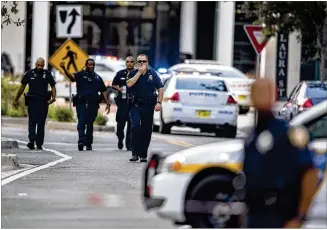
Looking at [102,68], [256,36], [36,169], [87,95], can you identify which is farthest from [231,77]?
[36,169]

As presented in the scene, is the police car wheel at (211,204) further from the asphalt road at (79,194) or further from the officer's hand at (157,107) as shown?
the officer's hand at (157,107)

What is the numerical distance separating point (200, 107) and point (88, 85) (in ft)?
21.4

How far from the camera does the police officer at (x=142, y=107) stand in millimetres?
18516

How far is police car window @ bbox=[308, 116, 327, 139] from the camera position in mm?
11477

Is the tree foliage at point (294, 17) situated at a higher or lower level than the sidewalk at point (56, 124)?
higher

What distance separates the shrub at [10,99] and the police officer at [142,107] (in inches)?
521

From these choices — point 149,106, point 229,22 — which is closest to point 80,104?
point 149,106

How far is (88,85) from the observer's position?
2148 centimetres

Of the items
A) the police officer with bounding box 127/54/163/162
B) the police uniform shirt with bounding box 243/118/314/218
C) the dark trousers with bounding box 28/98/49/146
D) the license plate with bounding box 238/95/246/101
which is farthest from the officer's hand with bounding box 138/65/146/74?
the license plate with bounding box 238/95/246/101

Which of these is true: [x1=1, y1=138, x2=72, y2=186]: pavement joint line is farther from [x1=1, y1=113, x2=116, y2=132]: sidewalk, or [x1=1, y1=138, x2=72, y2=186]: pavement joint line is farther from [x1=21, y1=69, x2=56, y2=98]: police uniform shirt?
[x1=1, y1=113, x2=116, y2=132]: sidewalk

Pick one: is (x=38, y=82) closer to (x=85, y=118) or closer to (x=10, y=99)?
(x=85, y=118)

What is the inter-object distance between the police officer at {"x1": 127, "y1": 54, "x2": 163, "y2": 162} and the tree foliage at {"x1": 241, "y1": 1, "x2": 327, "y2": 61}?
1192 centimetres

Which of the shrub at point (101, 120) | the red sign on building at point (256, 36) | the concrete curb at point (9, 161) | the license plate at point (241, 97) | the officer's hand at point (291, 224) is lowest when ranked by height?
the shrub at point (101, 120)

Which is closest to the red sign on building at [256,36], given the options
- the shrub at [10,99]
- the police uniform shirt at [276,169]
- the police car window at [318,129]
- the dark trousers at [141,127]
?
the shrub at [10,99]
